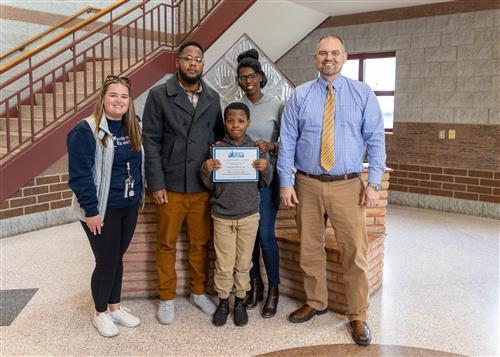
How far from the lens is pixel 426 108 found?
6281 millimetres

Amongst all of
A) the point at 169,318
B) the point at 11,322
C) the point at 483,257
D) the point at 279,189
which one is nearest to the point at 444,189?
the point at 483,257

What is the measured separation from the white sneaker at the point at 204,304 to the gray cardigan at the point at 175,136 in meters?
0.76

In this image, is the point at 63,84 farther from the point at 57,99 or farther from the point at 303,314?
the point at 303,314

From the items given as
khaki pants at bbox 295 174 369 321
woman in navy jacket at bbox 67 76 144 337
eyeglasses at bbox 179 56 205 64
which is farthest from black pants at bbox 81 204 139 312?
khaki pants at bbox 295 174 369 321

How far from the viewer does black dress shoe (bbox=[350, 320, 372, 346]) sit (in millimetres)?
2515

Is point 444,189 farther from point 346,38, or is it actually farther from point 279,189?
point 279,189

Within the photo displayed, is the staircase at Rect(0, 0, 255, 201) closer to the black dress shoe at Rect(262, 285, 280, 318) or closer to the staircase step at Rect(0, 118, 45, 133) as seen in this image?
the staircase step at Rect(0, 118, 45, 133)

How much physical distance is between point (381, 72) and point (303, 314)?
5131mm

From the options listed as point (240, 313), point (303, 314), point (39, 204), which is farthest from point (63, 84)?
point (303, 314)

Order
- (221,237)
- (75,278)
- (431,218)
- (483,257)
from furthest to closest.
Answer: (431,218) → (483,257) → (75,278) → (221,237)

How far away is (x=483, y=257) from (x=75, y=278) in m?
3.55

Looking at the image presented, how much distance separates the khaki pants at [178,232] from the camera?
8.66 ft

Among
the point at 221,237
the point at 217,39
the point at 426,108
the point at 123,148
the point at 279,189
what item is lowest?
the point at 221,237

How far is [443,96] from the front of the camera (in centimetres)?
612
